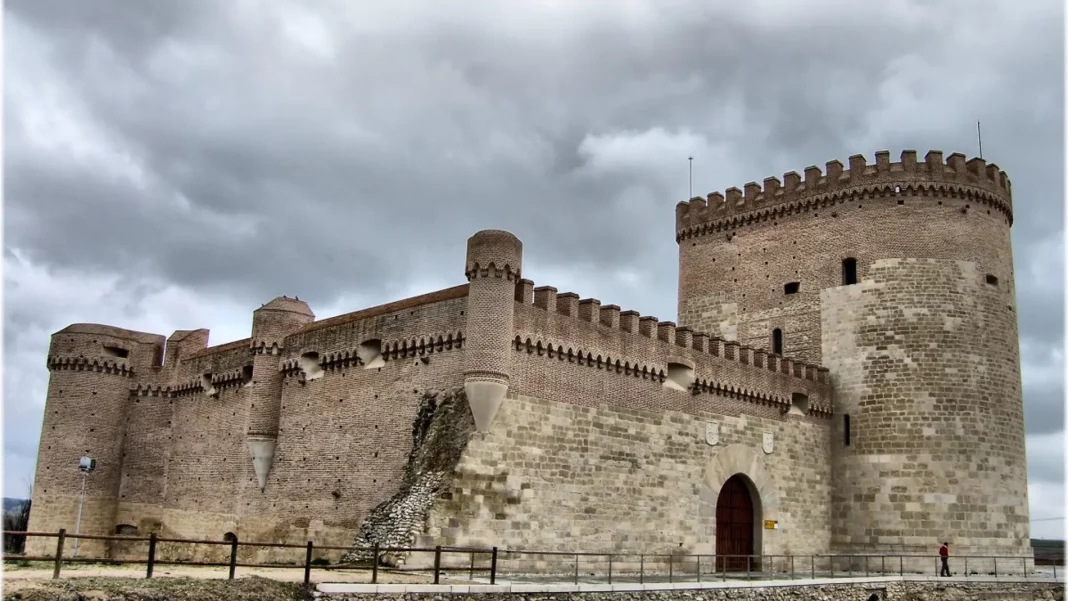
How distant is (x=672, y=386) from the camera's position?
2517cm

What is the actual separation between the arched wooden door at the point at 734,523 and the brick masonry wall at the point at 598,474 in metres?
0.54

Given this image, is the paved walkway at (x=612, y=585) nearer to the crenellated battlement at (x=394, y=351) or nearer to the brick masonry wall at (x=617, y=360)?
the brick masonry wall at (x=617, y=360)

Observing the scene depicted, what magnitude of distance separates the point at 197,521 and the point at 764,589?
17681 millimetres

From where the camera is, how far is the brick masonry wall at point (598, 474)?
20.3 metres

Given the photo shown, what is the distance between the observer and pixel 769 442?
27672 mm

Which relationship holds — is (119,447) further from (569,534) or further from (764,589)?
(764,589)

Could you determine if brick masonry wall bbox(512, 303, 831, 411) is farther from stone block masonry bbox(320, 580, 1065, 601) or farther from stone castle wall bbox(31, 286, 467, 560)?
stone block masonry bbox(320, 580, 1065, 601)

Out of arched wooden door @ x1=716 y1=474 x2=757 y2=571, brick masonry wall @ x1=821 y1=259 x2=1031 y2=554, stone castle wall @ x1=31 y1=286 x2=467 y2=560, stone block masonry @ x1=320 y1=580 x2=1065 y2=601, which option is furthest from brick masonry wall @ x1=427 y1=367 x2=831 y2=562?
stone block masonry @ x1=320 y1=580 x2=1065 y2=601

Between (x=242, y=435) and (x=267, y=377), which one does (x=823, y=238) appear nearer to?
(x=267, y=377)

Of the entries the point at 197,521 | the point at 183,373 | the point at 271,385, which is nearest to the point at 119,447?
the point at 183,373

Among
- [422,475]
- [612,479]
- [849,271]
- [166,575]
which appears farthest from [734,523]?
[166,575]

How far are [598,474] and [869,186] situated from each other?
Answer: 14722 millimetres

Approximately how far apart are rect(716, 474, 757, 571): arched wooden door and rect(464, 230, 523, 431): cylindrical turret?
8.99m

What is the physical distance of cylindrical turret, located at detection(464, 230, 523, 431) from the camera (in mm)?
20609
